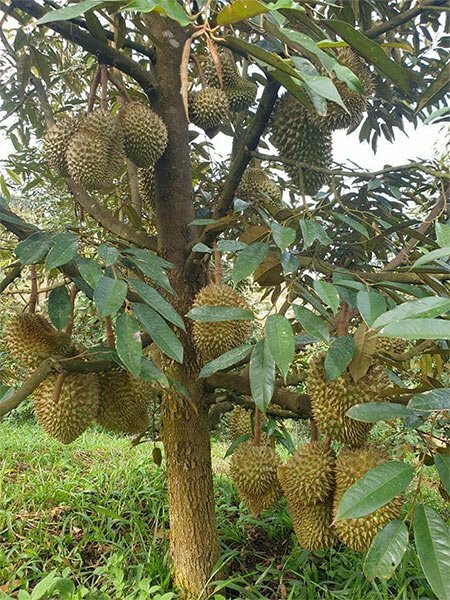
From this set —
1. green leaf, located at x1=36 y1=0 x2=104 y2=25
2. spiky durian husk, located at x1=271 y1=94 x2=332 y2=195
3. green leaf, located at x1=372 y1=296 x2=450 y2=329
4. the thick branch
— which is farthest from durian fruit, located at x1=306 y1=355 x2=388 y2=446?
the thick branch

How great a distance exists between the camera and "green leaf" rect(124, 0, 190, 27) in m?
0.43

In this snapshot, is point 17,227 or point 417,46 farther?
point 417,46

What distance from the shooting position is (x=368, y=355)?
67cm

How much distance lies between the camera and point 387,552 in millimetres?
496

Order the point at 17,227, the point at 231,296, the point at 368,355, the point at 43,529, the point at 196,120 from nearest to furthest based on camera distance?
the point at 368,355 < the point at 17,227 < the point at 231,296 < the point at 196,120 < the point at 43,529

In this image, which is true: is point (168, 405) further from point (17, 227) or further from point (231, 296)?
point (17, 227)

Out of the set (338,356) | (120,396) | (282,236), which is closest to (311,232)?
(282,236)

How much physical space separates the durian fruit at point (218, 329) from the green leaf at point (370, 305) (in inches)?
13.3

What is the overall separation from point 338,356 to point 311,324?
0.05 metres

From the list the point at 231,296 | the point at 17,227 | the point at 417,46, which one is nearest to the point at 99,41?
the point at 17,227

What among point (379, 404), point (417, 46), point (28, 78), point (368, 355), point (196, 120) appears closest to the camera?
point (379, 404)

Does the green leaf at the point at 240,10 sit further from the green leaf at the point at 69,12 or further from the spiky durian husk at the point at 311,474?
the spiky durian husk at the point at 311,474

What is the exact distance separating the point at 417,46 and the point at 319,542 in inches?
48.4

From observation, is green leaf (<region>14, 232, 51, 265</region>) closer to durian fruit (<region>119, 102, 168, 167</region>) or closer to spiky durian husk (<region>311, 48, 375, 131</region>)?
durian fruit (<region>119, 102, 168, 167</region>)
